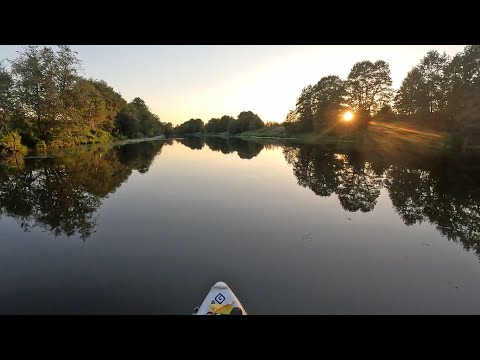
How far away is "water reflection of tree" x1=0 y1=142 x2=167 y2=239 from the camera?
1247cm

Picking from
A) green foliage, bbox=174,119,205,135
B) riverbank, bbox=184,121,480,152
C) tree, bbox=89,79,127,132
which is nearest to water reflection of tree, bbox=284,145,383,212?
riverbank, bbox=184,121,480,152

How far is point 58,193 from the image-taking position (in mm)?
17016

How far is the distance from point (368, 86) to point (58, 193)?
64434 mm

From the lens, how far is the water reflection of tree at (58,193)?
40.9ft

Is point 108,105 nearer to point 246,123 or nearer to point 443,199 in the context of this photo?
point 246,123

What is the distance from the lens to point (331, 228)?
1209 centimetres

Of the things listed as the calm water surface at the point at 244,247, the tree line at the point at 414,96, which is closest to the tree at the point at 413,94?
the tree line at the point at 414,96

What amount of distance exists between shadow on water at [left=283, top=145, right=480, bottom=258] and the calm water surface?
136 millimetres

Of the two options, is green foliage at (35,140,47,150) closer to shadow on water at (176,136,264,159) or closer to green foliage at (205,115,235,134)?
shadow on water at (176,136,264,159)

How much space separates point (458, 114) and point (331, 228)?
135 feet
